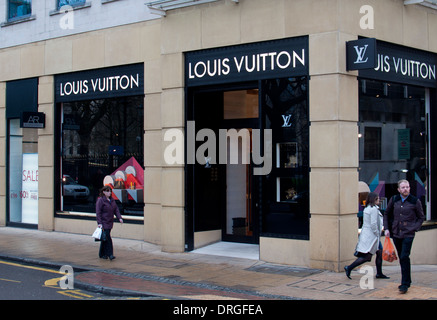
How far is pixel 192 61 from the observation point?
13.3 meters

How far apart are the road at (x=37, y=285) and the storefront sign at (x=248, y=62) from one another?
5.33 m

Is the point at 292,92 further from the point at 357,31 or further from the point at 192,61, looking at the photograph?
the point at 192,61

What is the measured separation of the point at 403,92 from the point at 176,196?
5.86m

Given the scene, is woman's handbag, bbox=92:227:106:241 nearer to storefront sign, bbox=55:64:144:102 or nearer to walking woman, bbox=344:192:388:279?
storefront sign, bbox=55:64:144:102

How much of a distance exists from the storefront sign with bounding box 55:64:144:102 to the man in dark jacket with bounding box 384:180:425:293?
781 cm

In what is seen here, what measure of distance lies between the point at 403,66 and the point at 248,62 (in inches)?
142

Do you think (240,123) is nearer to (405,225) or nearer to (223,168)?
(223,168)

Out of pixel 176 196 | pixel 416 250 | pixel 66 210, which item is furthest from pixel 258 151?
pixel 66 210

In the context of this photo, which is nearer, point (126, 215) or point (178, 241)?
point (178, 241)

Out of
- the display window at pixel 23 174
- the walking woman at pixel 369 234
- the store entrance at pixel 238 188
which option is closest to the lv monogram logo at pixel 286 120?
the store entrance at pixel 238 188

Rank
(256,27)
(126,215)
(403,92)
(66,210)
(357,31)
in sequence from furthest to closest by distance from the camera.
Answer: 1. (66,210)
2. (126,215)
3. (403,92)
4. (256,27)
5. (357,31)

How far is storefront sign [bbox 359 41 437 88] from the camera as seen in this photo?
39.9ft

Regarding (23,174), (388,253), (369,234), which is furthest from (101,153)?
(388,253)

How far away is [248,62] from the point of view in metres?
12.3
